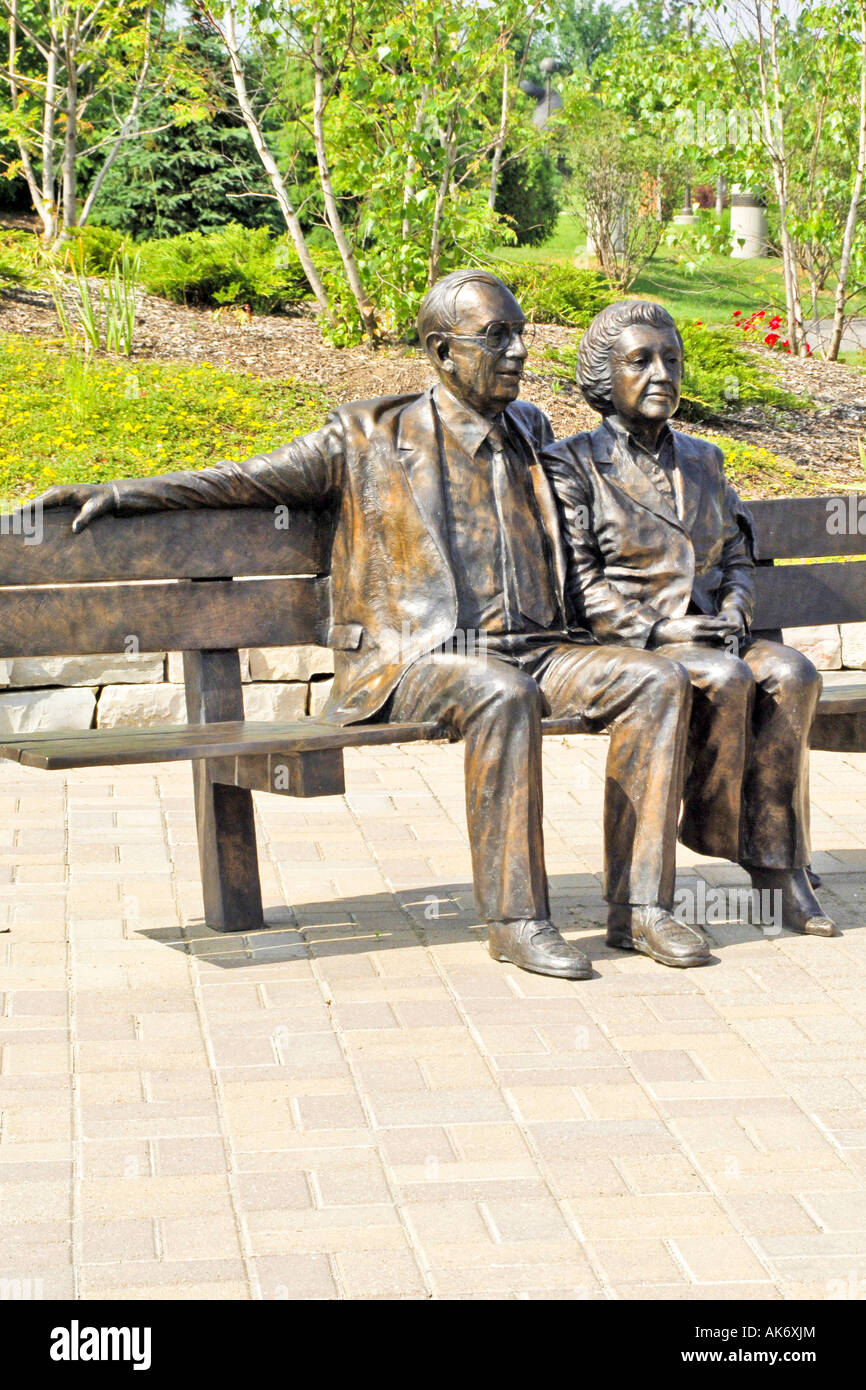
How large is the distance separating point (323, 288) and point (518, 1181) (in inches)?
370

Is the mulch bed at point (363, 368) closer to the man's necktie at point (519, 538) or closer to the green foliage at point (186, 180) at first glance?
the man's necktie at point (519, 538)

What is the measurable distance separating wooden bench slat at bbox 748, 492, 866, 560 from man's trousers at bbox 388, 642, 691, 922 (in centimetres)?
95

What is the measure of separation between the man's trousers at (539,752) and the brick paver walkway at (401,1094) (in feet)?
0.80

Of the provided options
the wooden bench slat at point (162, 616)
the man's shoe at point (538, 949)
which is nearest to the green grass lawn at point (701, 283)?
the wooden bench slat at point (162, 616)

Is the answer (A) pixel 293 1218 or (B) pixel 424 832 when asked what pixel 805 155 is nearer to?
(B) pixel 424 832

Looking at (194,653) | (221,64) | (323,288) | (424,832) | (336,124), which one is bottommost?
(424,832)

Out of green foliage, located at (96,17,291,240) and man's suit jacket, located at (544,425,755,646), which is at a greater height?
green foliage, located at (96,17,291,240)

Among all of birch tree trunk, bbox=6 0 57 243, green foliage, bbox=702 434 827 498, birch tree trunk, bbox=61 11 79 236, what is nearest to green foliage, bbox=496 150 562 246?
birch tree trunk, bbox=6 0 57 243

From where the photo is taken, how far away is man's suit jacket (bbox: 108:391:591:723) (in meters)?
4.50

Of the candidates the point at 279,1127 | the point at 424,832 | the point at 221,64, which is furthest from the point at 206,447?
the point at 221,64

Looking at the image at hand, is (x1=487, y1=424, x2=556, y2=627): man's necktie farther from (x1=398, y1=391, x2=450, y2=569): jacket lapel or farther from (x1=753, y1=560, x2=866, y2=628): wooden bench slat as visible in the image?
(x1=753, y1=560, x2=866, y2=628): wooden bench slat

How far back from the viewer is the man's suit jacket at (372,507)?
177 inches

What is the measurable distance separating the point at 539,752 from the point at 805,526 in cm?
148

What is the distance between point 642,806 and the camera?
171 inches
